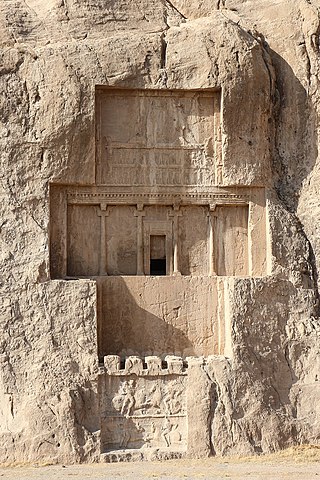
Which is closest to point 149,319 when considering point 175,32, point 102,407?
point 102,407

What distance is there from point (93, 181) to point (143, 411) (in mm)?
4652

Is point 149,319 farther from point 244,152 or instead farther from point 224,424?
point 244,152

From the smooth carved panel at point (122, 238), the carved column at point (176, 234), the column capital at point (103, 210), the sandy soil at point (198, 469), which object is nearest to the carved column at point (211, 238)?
the carved column at point (176, 234)

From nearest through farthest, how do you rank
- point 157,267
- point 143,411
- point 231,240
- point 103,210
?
point 143,411
point 103,210
point 231,240
point 157,267

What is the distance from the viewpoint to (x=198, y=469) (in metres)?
14.9

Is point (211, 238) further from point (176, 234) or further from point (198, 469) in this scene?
point (198, 469)

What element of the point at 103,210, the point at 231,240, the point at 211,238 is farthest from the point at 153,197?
the point at 231,240

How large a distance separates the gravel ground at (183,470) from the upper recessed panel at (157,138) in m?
5.62

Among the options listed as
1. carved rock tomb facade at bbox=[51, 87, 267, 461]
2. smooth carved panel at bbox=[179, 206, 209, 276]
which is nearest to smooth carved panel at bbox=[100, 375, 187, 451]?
carved rock tomb facade at bbox=[51, 87, 267, 461]

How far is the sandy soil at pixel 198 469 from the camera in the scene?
14.4 metres

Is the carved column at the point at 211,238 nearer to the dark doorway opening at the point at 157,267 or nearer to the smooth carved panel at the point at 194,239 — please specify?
the smooth carved panel at the point at 194,239

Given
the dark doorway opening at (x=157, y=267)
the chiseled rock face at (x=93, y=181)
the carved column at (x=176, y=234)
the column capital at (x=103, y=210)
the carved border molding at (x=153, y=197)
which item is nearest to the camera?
the chiseled rock face at (x=93, y=181)

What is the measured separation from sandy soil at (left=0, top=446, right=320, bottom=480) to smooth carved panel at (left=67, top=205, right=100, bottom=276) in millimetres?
4085

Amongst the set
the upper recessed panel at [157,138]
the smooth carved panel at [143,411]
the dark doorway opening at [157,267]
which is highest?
the upper recessed panel at [157,138]
